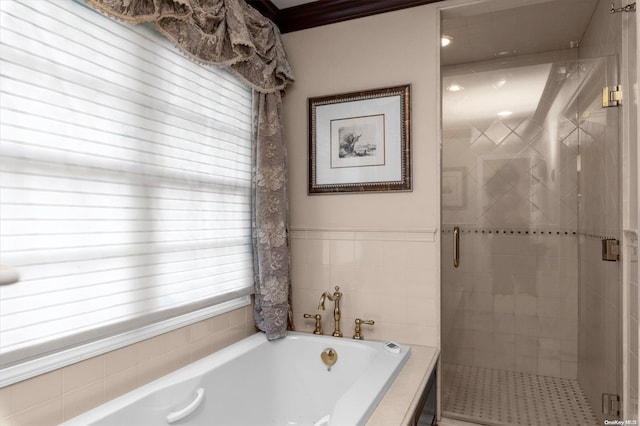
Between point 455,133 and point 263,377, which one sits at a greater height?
point 455,133

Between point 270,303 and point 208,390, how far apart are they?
60 centimetres

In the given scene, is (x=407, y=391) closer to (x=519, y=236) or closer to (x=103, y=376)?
(x=103, y=376)

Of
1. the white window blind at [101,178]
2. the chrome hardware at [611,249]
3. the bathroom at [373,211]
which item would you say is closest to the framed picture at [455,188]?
the bathroom at [373,211]

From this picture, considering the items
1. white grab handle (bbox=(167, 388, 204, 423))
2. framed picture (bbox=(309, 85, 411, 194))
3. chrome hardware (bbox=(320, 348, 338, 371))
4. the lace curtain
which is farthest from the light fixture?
white grab handle (bbox=(167, 388, 204, 423))

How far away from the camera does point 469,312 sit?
323 centimetres

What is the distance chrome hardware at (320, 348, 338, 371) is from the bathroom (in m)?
0.28

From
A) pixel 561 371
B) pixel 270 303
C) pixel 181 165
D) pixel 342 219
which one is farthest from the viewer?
pixel 561 371

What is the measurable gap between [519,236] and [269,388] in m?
2.15

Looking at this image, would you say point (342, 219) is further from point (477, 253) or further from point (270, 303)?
point (477, 253)

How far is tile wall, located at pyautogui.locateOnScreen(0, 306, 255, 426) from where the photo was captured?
49.1 inches

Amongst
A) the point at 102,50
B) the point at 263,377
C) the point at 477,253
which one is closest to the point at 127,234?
the point at 102,50

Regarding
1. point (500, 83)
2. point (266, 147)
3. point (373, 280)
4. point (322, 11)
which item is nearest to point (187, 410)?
point (373, 280)

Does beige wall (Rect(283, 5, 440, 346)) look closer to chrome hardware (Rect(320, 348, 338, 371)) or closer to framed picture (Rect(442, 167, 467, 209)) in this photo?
chrome hardware (Rect(320, 348, 338, 371))

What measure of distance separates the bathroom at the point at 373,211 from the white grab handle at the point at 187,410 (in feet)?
0.95
